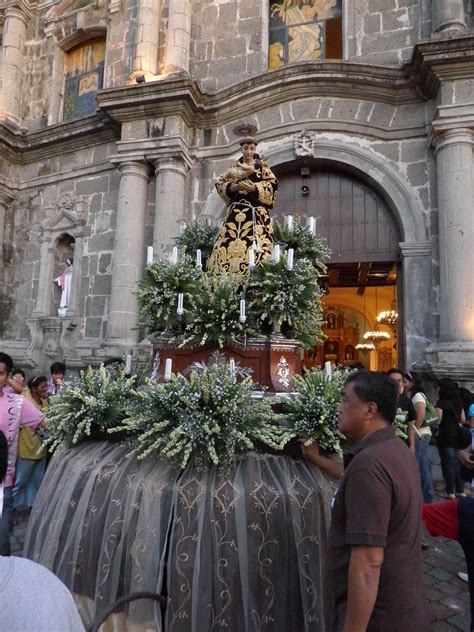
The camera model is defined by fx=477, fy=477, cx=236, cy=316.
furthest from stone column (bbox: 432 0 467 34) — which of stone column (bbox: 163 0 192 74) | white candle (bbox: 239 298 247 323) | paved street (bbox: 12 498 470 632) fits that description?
paved street (bbox: 12 498 470 632)

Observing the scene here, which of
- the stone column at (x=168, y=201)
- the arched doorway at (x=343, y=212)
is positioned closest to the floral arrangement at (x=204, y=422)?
the arched doorway at (x=343, y=212)

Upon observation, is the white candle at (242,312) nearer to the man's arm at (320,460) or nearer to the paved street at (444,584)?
the man's arm at (320,460)

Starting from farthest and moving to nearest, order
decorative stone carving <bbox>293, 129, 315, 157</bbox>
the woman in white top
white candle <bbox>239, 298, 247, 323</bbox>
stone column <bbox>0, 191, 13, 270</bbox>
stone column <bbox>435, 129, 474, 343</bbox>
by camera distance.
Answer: stone column <bbox>0, 191, 13, 270</bbox> → decorative stone carving <bbox>293, 129, 315, 157</bbox> → stone column <bbox>435, 129, 474, 343</bbox> → the woman in white top → white candle <bbox>239, 298, 247, 323</bbox>


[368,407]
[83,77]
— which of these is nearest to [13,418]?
[368,407]

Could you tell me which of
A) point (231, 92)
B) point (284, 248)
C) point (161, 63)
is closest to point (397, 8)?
point (231, 92)

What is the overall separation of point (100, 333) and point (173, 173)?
375cm

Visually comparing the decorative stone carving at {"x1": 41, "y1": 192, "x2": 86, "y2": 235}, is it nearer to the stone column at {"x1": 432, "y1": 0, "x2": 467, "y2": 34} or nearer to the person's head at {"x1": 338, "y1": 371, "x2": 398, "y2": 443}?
the stone column at {"x1": 432, "y1": 0, "x2": 467, "y2": 34}

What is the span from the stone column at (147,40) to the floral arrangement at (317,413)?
8998mm

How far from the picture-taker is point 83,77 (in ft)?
41.1

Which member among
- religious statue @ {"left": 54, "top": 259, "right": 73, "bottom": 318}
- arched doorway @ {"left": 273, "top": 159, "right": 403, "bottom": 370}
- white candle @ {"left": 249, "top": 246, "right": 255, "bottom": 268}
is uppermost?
arched doorway @ {"left": 273, "top": 159, "right": 403, "bottom": 370}

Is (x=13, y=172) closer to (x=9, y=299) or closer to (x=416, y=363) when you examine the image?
(x=9, y=299)

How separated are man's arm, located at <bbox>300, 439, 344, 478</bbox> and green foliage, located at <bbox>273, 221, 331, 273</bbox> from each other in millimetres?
2051

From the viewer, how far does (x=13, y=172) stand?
40.7 ft

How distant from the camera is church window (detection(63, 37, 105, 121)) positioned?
12250 millimetres
